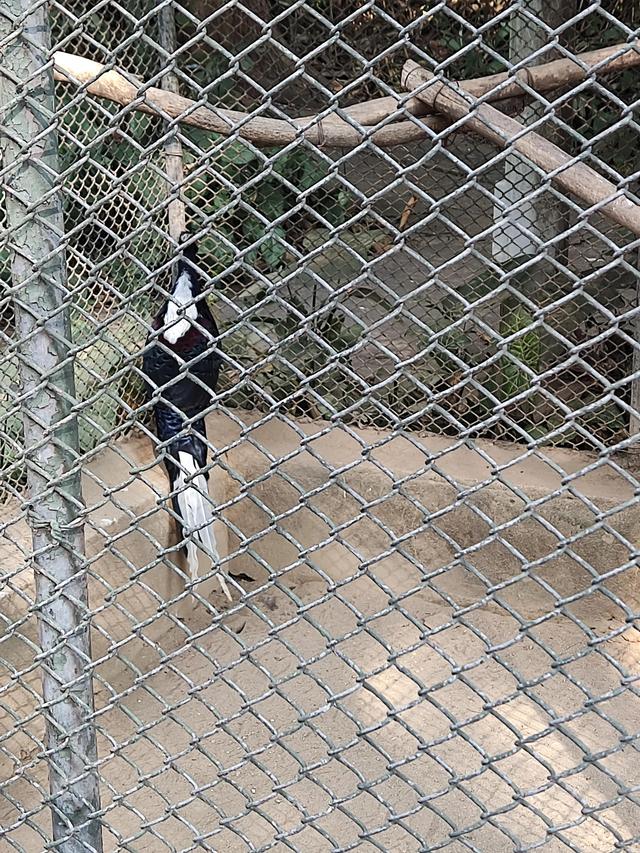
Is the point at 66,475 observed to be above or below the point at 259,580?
above

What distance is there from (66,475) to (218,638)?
6.74ft

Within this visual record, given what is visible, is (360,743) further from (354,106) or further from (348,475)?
(354,106)

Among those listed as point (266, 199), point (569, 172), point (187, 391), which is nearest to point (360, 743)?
point (187, 391)

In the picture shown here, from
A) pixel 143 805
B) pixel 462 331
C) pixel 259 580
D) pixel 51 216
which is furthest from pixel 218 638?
pixel 51 216

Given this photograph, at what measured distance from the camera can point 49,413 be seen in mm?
1508

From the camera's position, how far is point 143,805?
8.55 ft

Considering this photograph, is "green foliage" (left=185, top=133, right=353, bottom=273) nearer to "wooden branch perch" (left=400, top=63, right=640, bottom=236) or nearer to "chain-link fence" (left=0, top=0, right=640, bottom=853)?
"chain-link fence" (left=0, top=0, right=640, bottom=853)

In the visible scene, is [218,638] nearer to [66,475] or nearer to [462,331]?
[462,331]

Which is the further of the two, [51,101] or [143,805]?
[143,805]

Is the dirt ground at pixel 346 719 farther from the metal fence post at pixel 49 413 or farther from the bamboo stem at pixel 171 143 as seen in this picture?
the bamboo stem at pixel 171 143

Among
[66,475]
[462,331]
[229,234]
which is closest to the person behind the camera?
[66,475]

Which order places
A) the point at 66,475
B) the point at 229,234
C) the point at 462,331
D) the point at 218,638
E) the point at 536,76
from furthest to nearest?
the point at 229,234 < the point at 462,331 < the point at 218,638 < the point at 536,76 < the point at 66,475

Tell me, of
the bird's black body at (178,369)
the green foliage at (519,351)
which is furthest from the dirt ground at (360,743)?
the green foliage at (519,351)

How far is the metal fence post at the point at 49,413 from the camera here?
136cm
